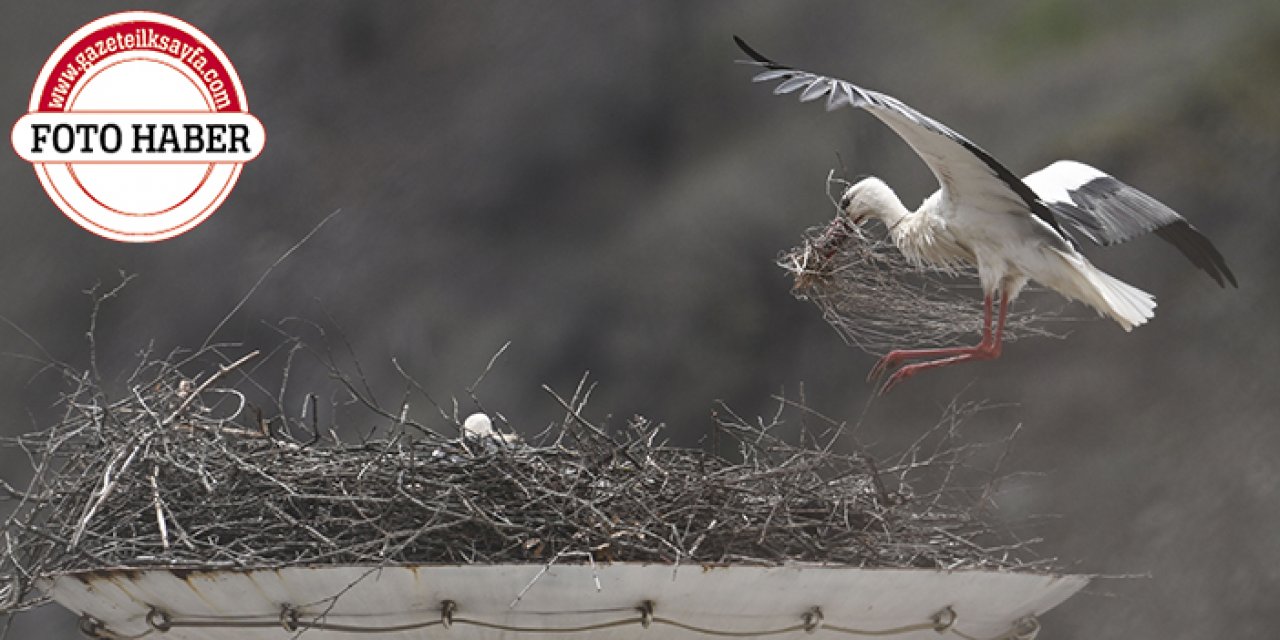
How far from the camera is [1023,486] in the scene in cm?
654

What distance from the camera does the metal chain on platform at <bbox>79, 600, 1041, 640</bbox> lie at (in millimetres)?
2650

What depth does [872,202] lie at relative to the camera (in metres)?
3.65

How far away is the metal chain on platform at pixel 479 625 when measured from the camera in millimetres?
2650

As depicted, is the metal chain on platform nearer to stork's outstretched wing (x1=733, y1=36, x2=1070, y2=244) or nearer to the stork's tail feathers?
the stork's tail feathers

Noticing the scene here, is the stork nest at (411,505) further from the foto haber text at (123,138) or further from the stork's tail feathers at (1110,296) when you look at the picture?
the foto haber text at (123,138)

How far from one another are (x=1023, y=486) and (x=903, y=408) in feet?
2.28

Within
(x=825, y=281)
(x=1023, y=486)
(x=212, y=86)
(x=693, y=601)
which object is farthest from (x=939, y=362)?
(x=212, y=86)

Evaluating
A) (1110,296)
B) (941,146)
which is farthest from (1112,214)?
(941,146)

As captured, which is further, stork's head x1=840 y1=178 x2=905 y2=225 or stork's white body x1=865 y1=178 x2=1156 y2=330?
stork's head x1=840 y1=178 x2=905 y2=225

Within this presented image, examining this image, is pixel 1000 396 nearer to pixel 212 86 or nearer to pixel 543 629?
pixel 212 86

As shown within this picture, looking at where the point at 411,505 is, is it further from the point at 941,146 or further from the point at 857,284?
the point at 941,146

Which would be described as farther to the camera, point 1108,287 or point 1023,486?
point 1023,486

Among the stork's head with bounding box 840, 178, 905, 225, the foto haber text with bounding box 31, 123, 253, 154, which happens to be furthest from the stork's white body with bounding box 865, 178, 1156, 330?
the foto haber text with bounding box 31, 123, 253, 154

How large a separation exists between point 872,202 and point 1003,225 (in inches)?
13.3
